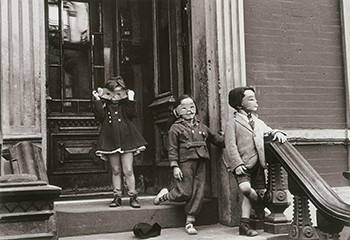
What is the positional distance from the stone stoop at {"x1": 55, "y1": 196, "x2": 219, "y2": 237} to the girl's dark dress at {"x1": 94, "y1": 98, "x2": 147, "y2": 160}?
2.14ft

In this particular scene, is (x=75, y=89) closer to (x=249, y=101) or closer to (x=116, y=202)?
(x=116, y=202)

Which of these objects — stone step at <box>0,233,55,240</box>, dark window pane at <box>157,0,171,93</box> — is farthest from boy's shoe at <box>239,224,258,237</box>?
dark window pane at <box>157,0,171,93</box>

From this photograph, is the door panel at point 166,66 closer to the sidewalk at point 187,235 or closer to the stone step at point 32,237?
the sidewalk at point 187,235

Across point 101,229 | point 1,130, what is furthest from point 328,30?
point 1,130

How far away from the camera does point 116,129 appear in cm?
562

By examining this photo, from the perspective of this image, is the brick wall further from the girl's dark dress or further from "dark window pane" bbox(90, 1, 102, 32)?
"dark window pane" bbox(90, 1, 102, 32)

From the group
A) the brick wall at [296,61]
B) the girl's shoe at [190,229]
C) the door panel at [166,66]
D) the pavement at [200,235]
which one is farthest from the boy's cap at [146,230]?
the brick wall at [296,61]

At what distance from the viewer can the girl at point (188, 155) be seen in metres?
5.26

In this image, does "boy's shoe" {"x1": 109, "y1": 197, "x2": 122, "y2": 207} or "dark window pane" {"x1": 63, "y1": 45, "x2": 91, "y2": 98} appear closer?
"boy's shoe" {"x1": 109, "y1": 197, "x2": 122, "y2": 207}

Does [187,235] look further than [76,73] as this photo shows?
No

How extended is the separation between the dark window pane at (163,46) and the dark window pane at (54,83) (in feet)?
4.60

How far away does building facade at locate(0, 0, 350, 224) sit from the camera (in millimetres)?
4938

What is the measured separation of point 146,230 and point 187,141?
1106 millimetres

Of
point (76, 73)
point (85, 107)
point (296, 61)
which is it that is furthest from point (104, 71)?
point (296, 61)
